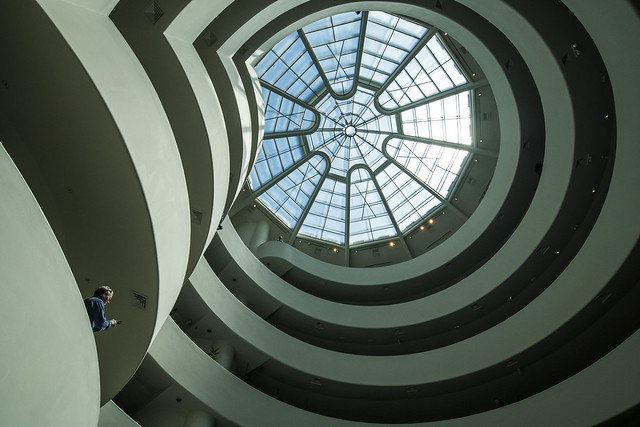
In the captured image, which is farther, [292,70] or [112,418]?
[292,70]

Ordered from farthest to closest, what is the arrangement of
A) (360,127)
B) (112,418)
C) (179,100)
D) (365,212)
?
1. (365,212)
2. (360,127)
3. (112,418)
4. (179,100)

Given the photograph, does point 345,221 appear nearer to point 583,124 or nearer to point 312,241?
point 312,241

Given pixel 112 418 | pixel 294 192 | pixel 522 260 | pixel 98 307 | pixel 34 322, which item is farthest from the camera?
pixel 294 192

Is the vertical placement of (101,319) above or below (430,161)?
below

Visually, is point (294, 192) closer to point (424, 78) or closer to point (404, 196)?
point (404, 196)

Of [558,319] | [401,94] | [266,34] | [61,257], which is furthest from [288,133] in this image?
[61,257]

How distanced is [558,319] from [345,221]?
531 inches

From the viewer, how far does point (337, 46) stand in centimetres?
1958

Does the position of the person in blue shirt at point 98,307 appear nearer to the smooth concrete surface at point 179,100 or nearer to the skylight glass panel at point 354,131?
the smooth concrete surface at point 179,100

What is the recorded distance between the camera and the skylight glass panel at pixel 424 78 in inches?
733

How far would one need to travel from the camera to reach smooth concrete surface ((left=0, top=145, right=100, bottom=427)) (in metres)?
3.65

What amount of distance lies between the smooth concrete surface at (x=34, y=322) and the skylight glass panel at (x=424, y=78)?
18.6 metres

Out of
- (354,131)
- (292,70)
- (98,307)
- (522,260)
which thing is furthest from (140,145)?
(354,131)

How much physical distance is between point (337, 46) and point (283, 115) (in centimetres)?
463
